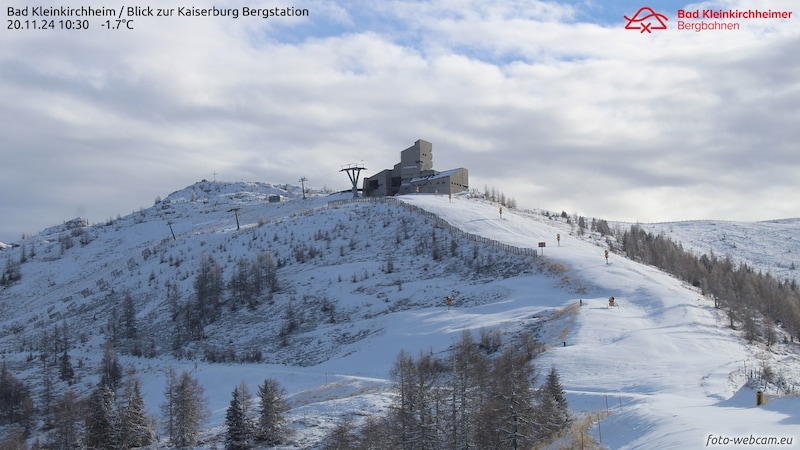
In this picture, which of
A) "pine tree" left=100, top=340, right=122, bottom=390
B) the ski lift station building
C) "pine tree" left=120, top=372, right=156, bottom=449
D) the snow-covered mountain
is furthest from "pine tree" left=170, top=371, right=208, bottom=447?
the ski lift station building

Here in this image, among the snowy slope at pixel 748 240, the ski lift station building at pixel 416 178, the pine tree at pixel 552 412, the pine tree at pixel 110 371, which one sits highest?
the ski lift station building at pixel 416 178

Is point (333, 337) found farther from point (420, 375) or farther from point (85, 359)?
point (420, 375)

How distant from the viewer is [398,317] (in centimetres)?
5350

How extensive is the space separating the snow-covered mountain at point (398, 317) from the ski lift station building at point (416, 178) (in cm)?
504

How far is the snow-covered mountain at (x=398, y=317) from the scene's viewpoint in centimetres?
3189

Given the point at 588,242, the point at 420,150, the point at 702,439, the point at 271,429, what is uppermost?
the point at 420,150

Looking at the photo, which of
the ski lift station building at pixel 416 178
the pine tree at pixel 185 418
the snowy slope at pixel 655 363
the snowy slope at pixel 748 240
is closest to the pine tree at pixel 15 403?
the pine tree at pixel 185 418

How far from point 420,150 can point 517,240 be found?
110 ft

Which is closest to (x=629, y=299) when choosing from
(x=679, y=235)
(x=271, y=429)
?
(x=271, y=429)

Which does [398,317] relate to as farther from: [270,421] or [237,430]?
[237,430]

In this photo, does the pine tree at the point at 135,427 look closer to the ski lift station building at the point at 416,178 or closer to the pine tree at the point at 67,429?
the pine tree at the point at 67,429

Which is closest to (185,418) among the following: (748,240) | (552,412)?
(552,412)

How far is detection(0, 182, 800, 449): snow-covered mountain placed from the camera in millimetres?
31891

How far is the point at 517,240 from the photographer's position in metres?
67.1
